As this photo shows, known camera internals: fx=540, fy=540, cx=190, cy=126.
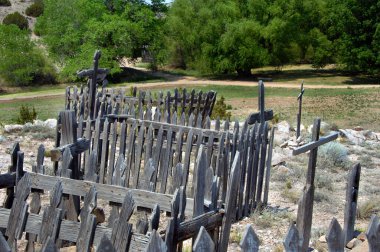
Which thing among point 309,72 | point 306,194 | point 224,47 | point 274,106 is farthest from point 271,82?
point 306,194

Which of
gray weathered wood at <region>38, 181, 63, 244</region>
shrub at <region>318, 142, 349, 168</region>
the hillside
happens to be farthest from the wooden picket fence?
the hillside

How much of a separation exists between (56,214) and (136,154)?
153 inches

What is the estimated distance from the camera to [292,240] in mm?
2688

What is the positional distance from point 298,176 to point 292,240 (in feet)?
25.4

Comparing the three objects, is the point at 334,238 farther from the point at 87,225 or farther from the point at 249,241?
the point at 87,225

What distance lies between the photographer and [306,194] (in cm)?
507

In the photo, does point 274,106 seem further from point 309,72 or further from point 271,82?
point 309,72

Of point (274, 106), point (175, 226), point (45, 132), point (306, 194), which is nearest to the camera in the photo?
point (175, 226)

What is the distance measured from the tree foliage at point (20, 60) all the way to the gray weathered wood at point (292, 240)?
1448 inches

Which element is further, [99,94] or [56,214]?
[99,94]

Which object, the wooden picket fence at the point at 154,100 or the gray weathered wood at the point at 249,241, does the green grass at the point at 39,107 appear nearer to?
the wooden picket fence at the point at 154,100

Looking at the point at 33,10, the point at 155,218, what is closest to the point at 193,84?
the point at 155,218

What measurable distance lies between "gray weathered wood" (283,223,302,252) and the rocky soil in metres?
1.60

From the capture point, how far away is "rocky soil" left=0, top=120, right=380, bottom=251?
7.14 metres
